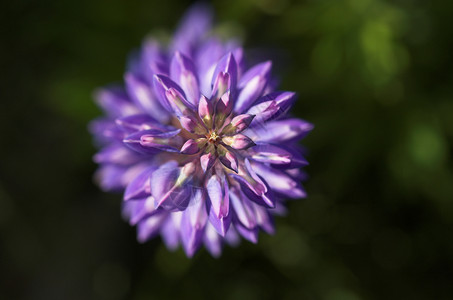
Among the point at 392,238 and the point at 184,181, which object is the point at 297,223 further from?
the point at 184,181

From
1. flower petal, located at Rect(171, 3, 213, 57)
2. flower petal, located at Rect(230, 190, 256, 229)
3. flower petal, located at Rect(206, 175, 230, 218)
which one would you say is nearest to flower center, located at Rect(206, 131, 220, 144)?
flower petal, located at Rect(206, 175, 230, 218)

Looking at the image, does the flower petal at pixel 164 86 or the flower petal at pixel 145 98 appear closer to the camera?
the flower petal at pixel 164 86

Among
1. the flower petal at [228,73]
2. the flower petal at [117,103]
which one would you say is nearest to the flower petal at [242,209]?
the flower petal at [228,73]

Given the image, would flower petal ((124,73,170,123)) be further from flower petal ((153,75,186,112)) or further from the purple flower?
flower petal ((153,75,186,112))

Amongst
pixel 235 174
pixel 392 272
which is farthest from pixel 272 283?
pixel 235 174

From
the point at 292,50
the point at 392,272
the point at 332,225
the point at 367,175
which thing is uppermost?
the point at 292,50

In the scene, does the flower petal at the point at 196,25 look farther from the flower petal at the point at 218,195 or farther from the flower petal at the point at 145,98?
the flower petal at the point at 218,195

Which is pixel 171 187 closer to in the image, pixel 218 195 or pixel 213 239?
pixel 218 195

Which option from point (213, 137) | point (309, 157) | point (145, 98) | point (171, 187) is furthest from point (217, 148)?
point (309, 157)
